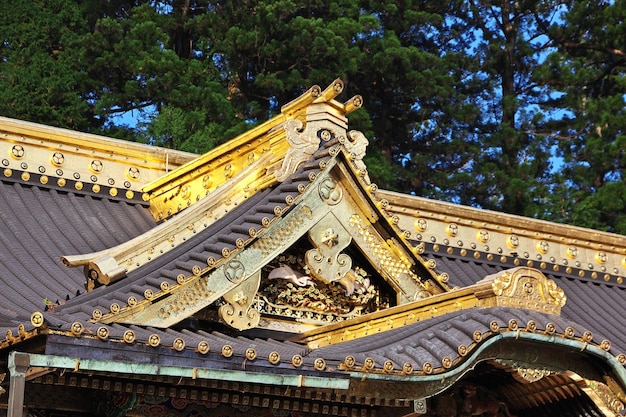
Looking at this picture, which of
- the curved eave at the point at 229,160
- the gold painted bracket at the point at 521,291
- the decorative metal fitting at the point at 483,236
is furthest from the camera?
the decorative metal fitting at the point at 483,236

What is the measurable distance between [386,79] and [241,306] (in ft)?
58.2

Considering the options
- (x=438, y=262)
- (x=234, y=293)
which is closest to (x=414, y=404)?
(x=234, y=293)

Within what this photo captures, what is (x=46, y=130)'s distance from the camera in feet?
31.9

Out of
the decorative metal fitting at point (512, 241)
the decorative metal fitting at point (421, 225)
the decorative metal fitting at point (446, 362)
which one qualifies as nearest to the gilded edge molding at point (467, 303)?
the decorative metal fitting at point (446, 362)

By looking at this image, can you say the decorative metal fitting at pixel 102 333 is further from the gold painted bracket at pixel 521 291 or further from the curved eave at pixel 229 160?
the curved eave at pixel 229 160

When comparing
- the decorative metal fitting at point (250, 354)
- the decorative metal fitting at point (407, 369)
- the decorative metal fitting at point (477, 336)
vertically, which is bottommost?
the decorative metal fitting at point (407, 369)

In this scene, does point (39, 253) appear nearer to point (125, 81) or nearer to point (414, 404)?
point (414, 404)

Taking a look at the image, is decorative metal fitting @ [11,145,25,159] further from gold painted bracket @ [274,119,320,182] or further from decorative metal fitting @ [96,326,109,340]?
decorative metal fitting @ [96,326,109,340]

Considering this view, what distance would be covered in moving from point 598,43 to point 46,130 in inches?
804

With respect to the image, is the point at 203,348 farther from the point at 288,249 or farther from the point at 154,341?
the point at 288,249

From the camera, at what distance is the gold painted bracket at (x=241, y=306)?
25.6ft

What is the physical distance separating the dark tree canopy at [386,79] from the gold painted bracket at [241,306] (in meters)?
11.7

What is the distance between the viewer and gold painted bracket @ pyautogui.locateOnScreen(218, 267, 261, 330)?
7.80 m

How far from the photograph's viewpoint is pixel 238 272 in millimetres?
7762
